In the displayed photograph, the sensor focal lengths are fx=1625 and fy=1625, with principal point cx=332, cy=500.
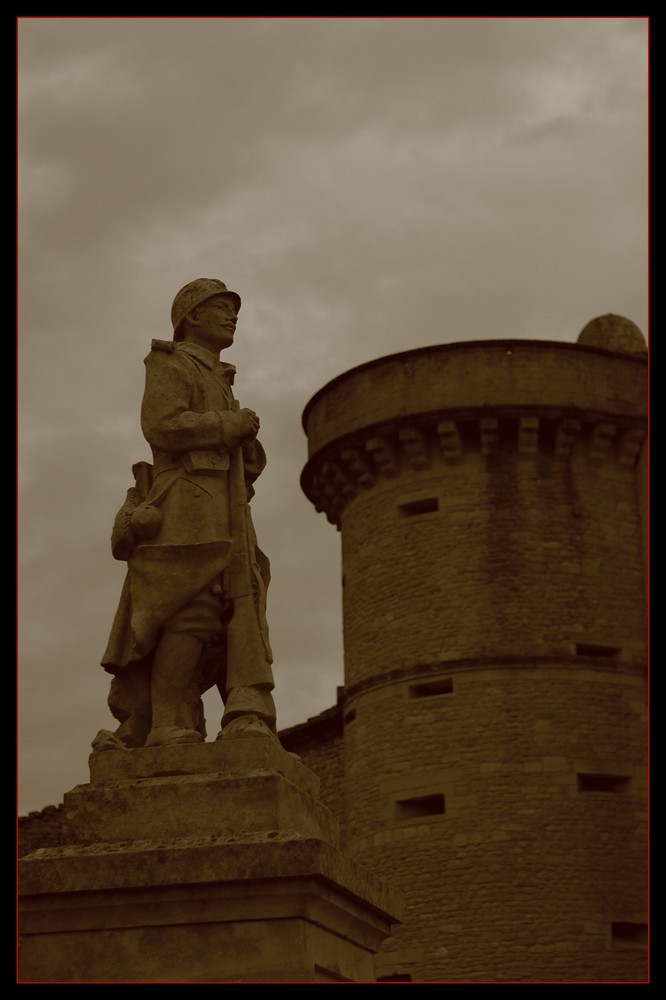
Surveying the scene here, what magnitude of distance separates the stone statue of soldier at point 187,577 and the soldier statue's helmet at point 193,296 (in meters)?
0.26

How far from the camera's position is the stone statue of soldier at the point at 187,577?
6328mm

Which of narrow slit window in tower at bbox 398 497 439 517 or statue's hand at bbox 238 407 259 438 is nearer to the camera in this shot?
statue's hand at bbox 238 407 259 438

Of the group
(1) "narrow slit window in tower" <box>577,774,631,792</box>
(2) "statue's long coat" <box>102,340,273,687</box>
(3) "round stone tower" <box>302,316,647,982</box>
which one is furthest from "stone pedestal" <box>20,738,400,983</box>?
(1) "narrow slit window in tower" <box>577,774,631,792</box>

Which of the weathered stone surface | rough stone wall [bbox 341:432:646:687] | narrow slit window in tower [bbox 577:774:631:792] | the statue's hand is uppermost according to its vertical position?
rough stone wall [bbox 341:432:646:687]

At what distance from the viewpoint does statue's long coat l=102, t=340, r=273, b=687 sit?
634cm

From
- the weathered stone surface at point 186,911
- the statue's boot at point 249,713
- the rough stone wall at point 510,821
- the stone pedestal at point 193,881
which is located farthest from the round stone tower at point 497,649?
the weathered stone surface at point 186,911

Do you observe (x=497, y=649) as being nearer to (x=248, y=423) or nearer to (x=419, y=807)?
(x=419, y=807)

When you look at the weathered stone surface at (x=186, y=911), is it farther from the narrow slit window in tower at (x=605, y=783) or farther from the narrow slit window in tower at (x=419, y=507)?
the narrow slit window in tower at (x=419, y=507)

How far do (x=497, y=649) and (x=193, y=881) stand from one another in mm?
19133

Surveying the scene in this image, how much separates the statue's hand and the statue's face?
0.41m

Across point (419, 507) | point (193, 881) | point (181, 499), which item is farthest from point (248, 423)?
point (419, 507)

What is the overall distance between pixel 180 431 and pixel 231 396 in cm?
47

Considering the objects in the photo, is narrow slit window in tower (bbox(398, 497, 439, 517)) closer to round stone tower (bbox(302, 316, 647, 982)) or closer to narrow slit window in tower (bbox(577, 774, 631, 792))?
round stone tower (bbox(302, 316, 647, 982))

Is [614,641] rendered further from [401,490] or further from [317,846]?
[317,846]
